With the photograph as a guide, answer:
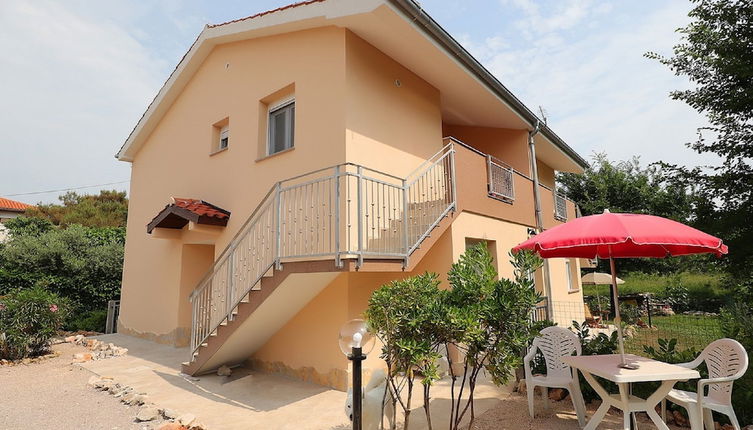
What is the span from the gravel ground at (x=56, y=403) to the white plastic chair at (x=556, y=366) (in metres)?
5.14

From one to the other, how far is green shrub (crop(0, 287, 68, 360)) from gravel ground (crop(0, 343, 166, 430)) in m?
0.57

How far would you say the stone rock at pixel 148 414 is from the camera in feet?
17.9

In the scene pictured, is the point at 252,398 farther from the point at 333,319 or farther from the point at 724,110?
the point at 724,110

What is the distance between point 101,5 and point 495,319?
938 cm

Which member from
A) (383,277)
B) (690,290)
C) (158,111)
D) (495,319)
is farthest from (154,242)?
(690,290)

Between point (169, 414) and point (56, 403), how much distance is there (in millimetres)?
2400

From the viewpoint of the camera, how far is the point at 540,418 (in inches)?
201

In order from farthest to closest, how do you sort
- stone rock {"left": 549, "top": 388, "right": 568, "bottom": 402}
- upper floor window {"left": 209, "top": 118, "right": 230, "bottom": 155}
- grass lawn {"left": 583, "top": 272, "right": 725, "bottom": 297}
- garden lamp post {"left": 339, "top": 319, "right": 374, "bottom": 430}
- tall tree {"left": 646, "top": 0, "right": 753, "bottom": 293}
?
grass lawn {"left": 583, "top": 272, "right": 725, "bottom": 297} → upper floor window {"left": 209, "top": 118, "right": 230, "bottom": 155} → tall tree {"left": 646, "top": 0, "right": 753, "bottom": 293} → stone rock {"left": 549, "top": 388, "right": 568, "bottom": 402} → garden lamp post {"left": 339, "top": 319, "right": 374, "bottom": 430}

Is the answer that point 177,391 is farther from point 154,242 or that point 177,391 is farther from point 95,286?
point 95,286

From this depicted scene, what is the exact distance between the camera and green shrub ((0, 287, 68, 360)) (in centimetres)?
891

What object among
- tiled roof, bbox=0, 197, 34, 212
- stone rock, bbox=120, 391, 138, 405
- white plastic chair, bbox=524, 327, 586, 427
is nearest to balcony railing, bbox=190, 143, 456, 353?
stone rock, bbox=120, 391, 138, 405

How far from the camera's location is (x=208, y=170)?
Result: 1030 centimetres

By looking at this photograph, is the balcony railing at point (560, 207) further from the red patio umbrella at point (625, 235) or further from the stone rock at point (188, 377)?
the stone rock at point (188, 377)

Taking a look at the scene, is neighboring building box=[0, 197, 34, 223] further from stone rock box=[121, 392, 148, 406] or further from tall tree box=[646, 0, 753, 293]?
tall tree box=[646, 0, 753, 293]
